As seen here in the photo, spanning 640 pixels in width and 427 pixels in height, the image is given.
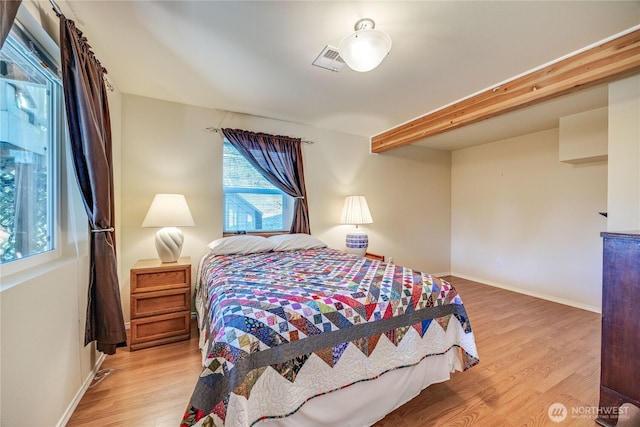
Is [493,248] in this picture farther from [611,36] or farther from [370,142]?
[611,36]

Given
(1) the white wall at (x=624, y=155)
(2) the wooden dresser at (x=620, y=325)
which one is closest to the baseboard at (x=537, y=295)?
(1) the white wall at (x=624, y=155)

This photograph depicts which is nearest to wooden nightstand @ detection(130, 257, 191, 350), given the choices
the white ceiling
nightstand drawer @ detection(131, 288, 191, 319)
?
nightstand drawer @ detection(131, 288, 191, 319)

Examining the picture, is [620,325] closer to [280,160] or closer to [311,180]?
[311,180]

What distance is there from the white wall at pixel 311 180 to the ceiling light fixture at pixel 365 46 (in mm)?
1857

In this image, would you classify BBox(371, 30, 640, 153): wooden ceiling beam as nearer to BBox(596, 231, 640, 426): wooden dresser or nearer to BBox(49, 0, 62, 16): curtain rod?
BBox(596, 231, 640, 426): wooden dresser

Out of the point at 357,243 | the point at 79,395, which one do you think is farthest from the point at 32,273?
the point at 357,243

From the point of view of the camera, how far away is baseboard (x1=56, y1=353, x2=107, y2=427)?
1.38 m

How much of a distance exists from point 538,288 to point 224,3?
470cm

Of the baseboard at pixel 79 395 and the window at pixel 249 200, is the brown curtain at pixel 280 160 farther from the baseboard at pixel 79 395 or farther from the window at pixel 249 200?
the baseboard at pixel 79 395

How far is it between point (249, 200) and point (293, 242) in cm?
85

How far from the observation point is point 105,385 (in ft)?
5.66

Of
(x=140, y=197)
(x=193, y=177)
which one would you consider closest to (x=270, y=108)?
(x=193, y=177)

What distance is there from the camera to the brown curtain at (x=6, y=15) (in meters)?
0.85

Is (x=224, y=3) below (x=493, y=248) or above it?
above
